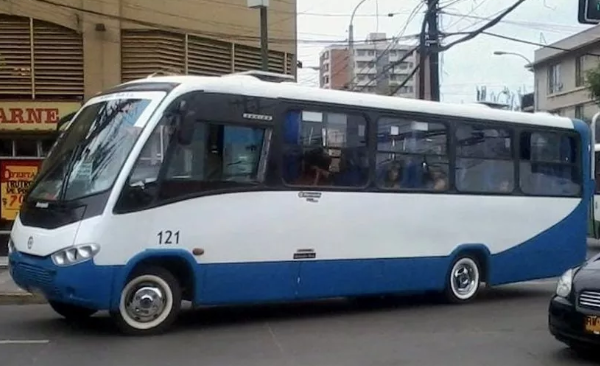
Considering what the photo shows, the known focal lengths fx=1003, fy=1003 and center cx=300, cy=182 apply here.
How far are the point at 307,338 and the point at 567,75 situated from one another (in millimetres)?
41756

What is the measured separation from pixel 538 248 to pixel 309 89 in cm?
520

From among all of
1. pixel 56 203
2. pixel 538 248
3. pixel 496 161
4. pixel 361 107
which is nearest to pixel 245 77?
pixel 361 107

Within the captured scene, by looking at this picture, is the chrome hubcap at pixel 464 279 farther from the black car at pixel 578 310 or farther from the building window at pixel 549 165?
the black car at pixel 578 310

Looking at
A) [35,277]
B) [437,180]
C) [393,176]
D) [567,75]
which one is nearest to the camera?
[35,277]

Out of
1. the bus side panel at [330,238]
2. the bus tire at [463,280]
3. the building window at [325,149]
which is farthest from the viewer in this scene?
the bus tire at [463,280]

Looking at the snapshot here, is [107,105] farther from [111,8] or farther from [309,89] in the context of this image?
[111,8]

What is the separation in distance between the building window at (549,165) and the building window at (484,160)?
0.35 metres

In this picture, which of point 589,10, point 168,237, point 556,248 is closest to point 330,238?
point 168,237

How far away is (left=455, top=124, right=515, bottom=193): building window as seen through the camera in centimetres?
1429

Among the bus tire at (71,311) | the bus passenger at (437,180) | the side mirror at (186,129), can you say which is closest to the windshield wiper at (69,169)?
the side mirror at (186,129)

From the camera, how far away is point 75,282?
1031 cm

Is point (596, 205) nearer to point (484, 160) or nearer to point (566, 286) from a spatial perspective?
point (484, 160)

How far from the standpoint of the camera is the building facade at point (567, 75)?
46594mm

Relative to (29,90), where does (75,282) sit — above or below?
below
